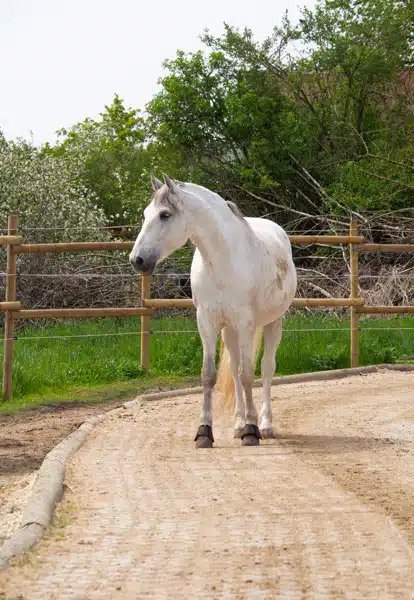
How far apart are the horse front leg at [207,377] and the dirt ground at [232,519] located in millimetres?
103

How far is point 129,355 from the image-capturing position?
38.4 ft

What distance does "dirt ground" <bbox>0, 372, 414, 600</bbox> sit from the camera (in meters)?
3.51

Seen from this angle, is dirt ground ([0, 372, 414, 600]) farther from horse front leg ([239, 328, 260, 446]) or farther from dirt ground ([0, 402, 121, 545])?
dirt ground ([0, 402, 121, 545])

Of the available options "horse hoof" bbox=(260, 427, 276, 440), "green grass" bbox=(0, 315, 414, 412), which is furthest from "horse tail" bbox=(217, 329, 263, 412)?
"green grass" bbox=(0, 315, 414, 412)

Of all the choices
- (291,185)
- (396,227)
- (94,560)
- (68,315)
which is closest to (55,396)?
(68,315)

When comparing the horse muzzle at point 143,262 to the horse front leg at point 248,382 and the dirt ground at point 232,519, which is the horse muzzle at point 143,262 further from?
the dirt ground at point 232,519

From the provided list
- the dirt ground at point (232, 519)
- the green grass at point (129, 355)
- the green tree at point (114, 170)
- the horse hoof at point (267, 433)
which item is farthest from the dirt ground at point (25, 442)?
the green tree at point (114, 170)

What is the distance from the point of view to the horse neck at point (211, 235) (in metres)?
7.16

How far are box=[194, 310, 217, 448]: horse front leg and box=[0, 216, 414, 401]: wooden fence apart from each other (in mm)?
3495

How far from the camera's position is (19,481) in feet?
20.0

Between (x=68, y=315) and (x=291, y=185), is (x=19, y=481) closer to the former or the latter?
(x=68, y=315)

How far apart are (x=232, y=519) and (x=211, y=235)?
2.98m

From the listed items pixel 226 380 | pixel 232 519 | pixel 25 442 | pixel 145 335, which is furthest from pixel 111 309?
pixel 232 519

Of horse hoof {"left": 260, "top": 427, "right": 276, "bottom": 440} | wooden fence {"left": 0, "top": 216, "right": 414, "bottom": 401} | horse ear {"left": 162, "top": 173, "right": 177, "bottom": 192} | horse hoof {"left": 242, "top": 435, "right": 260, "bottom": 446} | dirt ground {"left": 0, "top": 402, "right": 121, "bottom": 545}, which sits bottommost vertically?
dirt ground {"left": 0, "top": 402, "right": 121, "bottom": 545}
